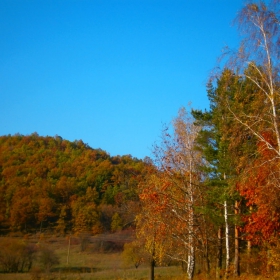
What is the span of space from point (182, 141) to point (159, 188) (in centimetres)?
323

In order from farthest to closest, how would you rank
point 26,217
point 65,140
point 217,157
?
point 65,140
point 26,217
point 217,157

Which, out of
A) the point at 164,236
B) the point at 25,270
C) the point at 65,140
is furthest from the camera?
the point at 65,140

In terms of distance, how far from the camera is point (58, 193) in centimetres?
7550

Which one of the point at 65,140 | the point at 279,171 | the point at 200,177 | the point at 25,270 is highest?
the point at 65,140

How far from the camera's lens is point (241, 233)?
19.6 meters

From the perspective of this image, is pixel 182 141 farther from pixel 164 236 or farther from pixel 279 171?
pixel 279 171

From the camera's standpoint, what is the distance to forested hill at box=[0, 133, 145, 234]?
66812 millimetres

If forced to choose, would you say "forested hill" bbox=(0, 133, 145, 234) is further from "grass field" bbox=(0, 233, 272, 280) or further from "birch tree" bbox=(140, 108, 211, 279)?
"birch tree" bbox=(140, 108, 211, 279)

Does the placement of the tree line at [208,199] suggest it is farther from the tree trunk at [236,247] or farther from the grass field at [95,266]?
the grass field at [95,266]

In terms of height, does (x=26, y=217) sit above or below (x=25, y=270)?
above

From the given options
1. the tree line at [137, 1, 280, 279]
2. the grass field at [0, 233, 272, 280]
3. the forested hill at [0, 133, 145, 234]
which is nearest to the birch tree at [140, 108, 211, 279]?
the tree line at [137, 1, 280, 279]

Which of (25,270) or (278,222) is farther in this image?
(25,270)

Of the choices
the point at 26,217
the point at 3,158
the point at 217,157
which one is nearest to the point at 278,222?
the point at 217,157

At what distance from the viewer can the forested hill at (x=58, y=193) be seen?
219 ft
